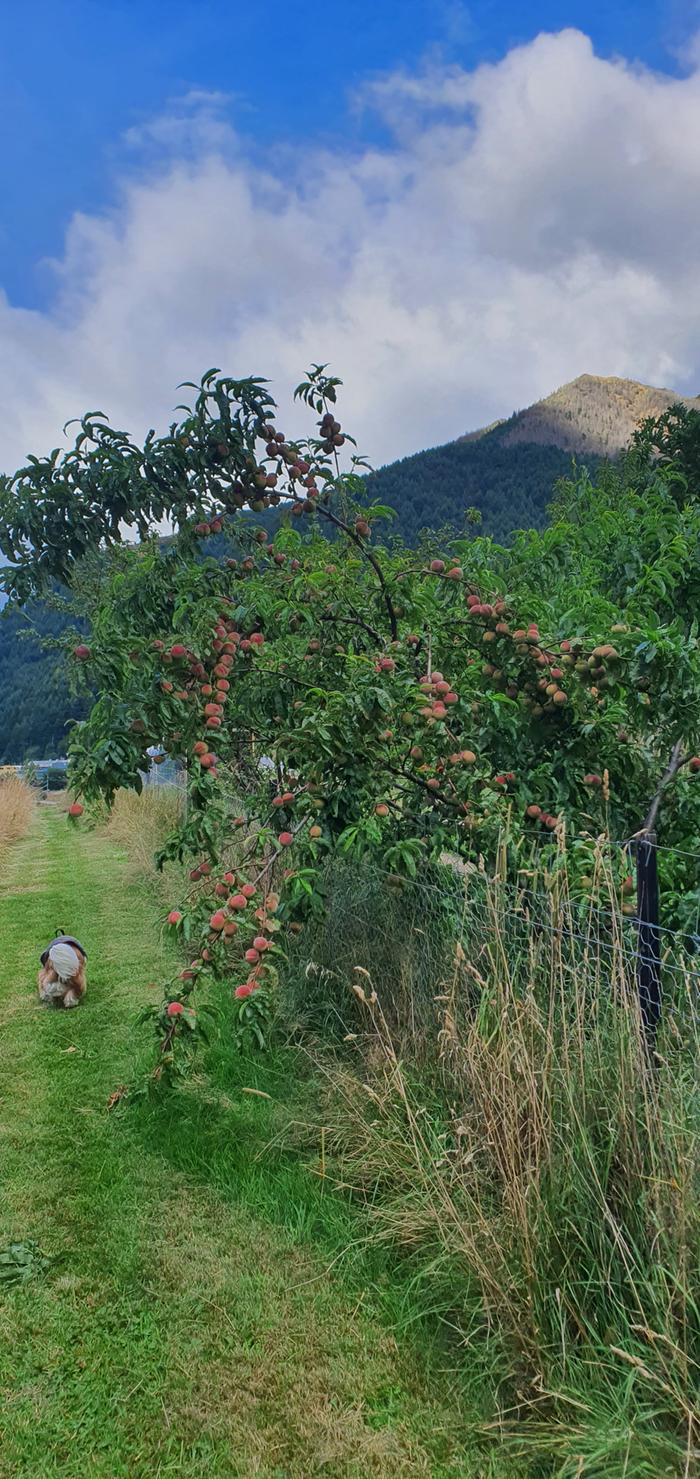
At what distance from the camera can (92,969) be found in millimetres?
5277

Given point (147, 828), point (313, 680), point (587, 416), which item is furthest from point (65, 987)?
point (587, 416)

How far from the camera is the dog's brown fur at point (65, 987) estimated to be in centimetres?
455

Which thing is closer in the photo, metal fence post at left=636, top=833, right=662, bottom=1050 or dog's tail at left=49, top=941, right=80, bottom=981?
metal fence post at left=636, top=833, right=662, bottom=1050

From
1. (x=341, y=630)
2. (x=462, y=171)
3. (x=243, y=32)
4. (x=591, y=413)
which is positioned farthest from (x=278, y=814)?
(x=591, y=413)

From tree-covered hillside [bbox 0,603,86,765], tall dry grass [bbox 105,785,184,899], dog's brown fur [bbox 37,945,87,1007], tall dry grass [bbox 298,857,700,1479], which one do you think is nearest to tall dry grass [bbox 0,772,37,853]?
tall dry grass [bbox 105,785,184,899]

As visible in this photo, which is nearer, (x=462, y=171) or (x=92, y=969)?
(x=92, y=969)

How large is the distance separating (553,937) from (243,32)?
5.50m

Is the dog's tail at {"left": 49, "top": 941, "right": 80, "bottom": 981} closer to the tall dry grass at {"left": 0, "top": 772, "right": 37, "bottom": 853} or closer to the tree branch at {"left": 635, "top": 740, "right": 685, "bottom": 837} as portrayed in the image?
the tree branch at {"left": 635, "top": 740, "right": 685, "bottom": 837}

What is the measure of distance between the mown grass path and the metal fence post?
1.05 meters

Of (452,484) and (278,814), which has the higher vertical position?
(452,484)

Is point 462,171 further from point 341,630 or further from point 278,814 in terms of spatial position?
point 278,814

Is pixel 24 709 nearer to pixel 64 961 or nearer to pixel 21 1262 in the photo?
pixel 64 961

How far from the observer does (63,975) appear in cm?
450

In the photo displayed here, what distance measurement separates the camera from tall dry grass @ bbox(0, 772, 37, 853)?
1155 cm
